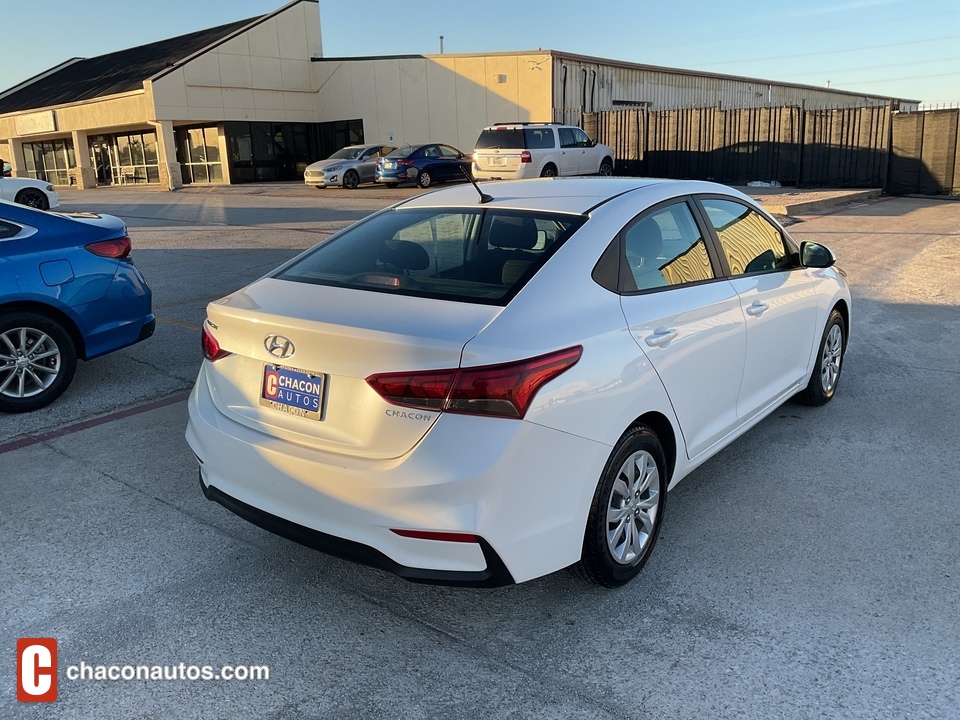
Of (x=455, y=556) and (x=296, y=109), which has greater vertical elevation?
(x=296, y=109)

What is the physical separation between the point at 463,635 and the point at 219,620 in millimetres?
980

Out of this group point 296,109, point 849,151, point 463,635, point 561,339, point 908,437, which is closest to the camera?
point 561,339

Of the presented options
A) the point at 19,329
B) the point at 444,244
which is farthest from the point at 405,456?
the point at 19,329

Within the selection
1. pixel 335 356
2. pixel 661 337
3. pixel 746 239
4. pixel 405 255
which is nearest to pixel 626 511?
pixel 661 337

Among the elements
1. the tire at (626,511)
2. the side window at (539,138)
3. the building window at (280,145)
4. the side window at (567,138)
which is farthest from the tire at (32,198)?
the tire at (626,511)

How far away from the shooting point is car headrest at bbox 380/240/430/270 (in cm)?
365

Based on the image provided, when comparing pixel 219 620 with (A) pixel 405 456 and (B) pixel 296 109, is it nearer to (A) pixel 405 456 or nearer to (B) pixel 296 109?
(A) pixel 405 456

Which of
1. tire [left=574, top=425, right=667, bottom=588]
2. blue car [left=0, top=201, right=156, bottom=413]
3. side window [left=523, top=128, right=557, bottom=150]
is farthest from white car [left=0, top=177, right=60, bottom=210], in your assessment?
tire [left=574, top=425, right=667, bottom=588]

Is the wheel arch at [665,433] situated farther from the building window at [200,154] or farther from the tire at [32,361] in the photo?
the building window at [200,154]

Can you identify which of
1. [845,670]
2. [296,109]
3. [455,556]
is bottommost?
[845,670]

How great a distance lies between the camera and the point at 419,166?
2722cm

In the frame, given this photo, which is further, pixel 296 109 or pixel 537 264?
pixel 296 109

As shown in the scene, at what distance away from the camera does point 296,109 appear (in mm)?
37250

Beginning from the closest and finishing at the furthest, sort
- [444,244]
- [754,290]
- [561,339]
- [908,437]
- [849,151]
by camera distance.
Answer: [561,339] → [444,244] → [754,290] → [908,437] → [849,151]
